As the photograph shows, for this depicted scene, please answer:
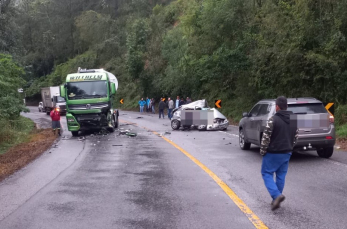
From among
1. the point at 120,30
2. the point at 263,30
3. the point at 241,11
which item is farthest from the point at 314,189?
the point at 120,30

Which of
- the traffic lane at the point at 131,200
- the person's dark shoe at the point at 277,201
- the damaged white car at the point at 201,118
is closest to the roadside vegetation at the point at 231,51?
the damaged white car at the point at 201,118

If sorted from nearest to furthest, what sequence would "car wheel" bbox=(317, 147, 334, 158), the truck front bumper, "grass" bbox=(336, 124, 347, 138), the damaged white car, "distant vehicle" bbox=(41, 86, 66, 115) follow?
"car wheel" bbox=(317, 147, 334, 158), "grass" bbox=(336, 124, 347, 138), the truck front bumper, the damaged white car, "distant vehicle" bbox=(41, 86, 66, 115)

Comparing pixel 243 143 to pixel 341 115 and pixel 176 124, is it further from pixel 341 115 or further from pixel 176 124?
Result: pixel 176 124

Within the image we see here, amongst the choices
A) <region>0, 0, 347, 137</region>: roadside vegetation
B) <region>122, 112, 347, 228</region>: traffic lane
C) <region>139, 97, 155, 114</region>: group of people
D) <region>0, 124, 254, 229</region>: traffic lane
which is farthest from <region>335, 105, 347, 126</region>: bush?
<region>139, 97, 155, 114</region>: group of people

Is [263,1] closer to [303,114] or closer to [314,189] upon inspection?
[303,114]

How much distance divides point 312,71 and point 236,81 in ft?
44.5

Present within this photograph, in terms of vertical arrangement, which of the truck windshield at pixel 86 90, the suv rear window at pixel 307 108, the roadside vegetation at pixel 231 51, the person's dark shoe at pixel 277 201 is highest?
the roadside vegetation at pixel 231 51

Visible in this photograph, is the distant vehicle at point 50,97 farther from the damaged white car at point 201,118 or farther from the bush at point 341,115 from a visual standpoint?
the bush at point 341,115

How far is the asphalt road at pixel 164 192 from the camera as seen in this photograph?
272 inches

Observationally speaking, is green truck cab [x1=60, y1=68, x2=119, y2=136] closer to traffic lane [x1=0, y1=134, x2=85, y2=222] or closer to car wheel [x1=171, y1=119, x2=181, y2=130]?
car wheel [x1=171, y1=119, x2=181, y2=130]

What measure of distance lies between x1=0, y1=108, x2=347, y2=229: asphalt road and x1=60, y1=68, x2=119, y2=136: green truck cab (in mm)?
8242

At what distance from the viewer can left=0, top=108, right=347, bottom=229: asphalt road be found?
6914 mm

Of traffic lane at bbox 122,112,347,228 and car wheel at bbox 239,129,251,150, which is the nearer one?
traffic lane at bbox 122,112,347,228

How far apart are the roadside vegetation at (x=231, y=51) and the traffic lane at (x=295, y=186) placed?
6332 mm
